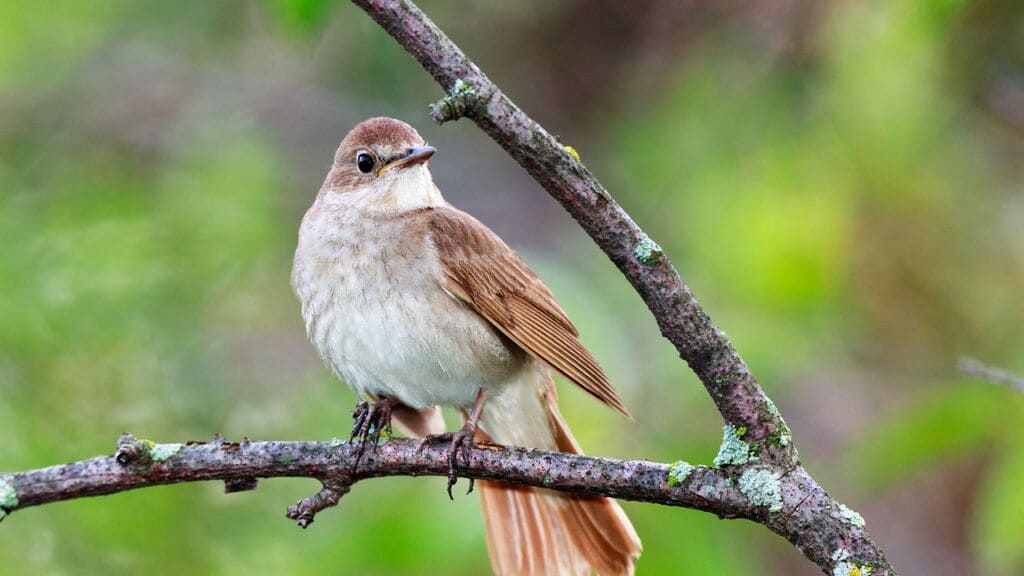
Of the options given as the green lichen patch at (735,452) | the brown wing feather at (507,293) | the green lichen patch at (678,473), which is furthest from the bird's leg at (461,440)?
the green lichen patch at (735,452)

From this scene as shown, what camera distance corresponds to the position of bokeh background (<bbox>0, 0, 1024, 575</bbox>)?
5.51 m

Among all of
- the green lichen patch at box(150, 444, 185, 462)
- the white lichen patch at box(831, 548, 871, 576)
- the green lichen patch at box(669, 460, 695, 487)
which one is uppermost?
the green lichen patch at box(150, 444, 185, 462)

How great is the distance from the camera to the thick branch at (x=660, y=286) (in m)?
3.27

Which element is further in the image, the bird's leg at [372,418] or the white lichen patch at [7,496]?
the bird's leg at [372,418]

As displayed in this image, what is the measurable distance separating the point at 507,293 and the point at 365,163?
3.25 ft

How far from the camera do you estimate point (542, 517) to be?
4.99 m

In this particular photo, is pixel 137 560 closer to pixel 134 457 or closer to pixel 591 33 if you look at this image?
pixel 134 457

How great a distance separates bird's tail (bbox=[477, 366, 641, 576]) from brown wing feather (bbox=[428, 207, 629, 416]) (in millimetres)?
336

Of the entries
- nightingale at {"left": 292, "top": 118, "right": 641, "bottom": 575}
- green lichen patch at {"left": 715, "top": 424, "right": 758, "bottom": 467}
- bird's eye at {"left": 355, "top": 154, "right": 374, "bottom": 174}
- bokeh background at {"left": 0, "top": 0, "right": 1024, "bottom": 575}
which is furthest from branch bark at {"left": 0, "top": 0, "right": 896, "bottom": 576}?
bird's eye at {"left": 355, "top": 154, "right": 374, "bottom": 174}

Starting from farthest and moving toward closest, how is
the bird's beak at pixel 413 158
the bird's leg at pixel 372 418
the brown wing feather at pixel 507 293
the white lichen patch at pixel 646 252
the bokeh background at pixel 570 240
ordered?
1. the bokeh background at pixel 570 240
2. the bird's beak at pixel 413 158
3. the brown wing feather at pixel 507 293
4. the bird's leg at pixel 372 418
5. the white lichen patch at pixel 646 252

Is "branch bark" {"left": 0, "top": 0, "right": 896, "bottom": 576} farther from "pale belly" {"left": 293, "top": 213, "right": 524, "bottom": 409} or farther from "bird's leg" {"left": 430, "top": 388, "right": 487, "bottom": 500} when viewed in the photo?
"pale belly" {"left": 293, "top": 213, "right": 524, "bottom": 409}

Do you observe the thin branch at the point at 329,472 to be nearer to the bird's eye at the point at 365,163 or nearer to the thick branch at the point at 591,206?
the thick branch at the point at 591,206

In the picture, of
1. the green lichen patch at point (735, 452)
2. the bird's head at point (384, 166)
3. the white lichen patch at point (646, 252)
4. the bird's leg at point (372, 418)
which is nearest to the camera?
the white lichen patch at point (646, 252)

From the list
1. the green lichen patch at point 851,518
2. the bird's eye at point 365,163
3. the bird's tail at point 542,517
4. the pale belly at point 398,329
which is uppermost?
the bird's eye at point 365,163
